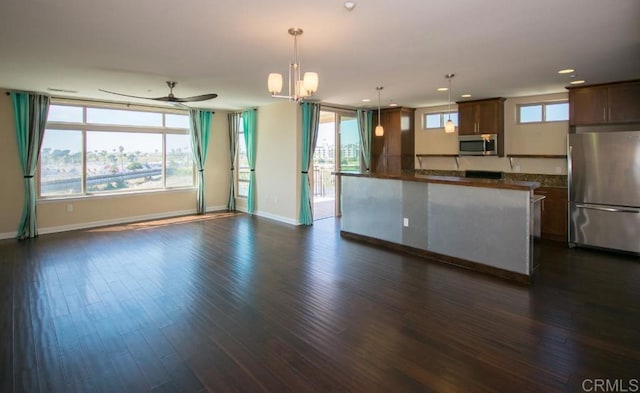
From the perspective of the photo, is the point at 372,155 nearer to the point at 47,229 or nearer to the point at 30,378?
the point at 47,229

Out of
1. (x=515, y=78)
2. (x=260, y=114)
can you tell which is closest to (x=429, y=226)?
(x=515, y=78)

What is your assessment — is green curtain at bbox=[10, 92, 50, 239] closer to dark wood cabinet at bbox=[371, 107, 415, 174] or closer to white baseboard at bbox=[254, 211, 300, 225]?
white baseboard at bbox=[254, 211, 300, 225]

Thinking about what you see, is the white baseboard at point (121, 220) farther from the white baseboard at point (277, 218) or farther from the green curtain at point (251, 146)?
the white baseboard at point (277, 218)

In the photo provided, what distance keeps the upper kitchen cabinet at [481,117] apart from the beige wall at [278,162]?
11.1ft

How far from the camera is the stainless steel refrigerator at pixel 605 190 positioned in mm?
4938

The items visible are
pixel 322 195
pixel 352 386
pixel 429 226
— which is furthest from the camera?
pixel 322 195

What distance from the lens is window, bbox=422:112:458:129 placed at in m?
7.82

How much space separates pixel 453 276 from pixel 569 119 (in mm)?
3721

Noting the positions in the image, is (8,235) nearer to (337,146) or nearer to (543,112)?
(337,146)

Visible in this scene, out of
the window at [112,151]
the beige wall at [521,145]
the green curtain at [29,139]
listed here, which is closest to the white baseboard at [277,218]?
the window at [112,151]

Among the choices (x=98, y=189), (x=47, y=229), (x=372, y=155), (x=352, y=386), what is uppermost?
(x=372, y=155)

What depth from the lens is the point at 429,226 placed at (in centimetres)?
502

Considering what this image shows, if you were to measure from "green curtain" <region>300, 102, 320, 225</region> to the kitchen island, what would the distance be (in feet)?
4.18

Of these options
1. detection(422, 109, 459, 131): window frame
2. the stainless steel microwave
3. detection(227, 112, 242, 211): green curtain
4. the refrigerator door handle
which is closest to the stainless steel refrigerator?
the refrigerator door handle
